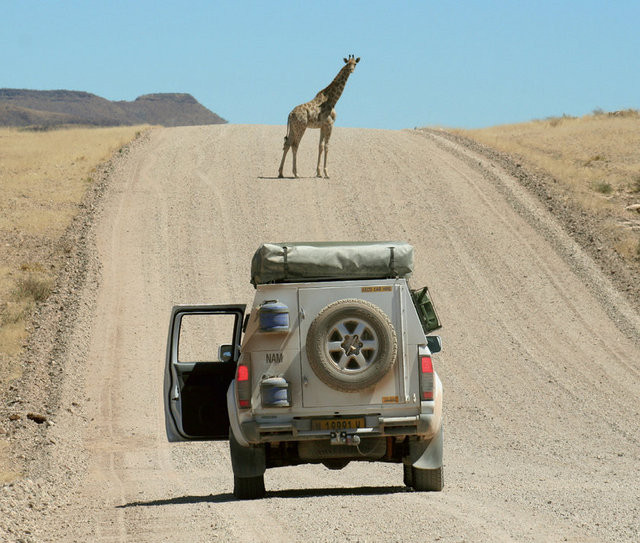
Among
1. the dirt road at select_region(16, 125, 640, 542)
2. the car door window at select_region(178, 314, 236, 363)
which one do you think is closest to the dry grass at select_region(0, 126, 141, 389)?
the dirt road at select_region(16, 125, 640, 542)

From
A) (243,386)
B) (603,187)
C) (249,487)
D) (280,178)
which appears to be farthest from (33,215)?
(243,386)

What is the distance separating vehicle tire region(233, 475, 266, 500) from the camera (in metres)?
10.6

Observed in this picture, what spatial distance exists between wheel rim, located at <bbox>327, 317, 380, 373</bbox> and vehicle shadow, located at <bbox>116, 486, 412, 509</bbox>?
156 cm

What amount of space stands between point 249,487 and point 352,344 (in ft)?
6.24

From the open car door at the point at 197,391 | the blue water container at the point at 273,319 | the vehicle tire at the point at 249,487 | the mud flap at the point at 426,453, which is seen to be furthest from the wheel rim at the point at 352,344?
the open car door at the point at 197,391

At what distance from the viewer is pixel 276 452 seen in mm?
A: 10766

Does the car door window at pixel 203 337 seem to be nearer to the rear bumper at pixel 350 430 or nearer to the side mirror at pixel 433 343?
the side mirror at pixel 433 343

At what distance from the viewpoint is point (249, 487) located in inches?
419

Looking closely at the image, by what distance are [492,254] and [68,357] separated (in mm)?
11748

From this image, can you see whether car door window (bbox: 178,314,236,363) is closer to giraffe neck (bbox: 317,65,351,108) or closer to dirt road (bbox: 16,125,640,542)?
dirt road (bbox: 16,125,640,542)

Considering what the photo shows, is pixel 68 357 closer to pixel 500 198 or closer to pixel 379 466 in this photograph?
pixel 379 466

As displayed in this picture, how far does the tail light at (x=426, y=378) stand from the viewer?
1012 cm

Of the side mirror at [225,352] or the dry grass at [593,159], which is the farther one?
the dry grass at [593,159]

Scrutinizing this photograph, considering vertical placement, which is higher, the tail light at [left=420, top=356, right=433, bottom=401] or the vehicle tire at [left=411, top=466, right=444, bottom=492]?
the tail light at [left=420, top=356, right=433, bottom=401]
